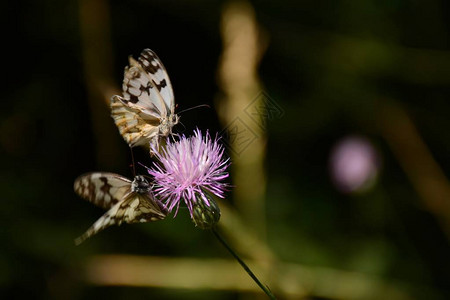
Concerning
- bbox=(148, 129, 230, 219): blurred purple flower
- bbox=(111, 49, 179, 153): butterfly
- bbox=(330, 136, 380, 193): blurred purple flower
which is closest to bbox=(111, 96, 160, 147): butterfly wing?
bbox=(111, 49, 179, 153): butterfly

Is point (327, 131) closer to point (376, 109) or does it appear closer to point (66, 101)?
point (376, 109)

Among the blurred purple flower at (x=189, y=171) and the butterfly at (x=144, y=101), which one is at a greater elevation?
the butterfly at (x=144, y=101)

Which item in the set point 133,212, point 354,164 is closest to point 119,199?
point 133,212

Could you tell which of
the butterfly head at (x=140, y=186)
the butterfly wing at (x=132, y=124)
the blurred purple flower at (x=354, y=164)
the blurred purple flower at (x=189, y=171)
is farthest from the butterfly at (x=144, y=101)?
the blurred purple flower at (x=354, y=164)

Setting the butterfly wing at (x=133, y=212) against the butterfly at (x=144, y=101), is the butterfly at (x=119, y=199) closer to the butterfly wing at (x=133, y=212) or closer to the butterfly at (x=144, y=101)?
the butterfly wing at (x=133, y=212)

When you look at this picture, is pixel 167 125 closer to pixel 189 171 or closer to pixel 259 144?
pixel 189 171

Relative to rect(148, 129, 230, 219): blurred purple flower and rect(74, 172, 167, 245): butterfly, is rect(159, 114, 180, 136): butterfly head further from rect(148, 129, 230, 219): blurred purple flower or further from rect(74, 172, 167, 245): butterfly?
rect(74, 172, 167, 245): butterfly

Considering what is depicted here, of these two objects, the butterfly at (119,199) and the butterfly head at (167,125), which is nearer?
the butterfly at (119,199)
